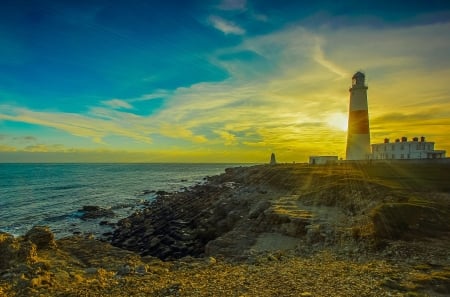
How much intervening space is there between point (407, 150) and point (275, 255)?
1553 inches

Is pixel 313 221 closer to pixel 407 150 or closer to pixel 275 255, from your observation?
pixel 275 255

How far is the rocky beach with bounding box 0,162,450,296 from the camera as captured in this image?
8.40 meters

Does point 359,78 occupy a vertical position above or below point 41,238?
above

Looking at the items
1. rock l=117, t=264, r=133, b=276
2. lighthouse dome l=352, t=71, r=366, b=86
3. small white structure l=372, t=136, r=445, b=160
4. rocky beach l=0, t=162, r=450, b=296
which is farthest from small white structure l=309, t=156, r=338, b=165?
rock l=117, t=264, r=133, b=276

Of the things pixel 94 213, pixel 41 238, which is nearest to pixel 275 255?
pixel 41 238

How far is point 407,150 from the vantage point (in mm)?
42625

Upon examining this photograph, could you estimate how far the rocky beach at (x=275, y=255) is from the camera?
→ 8.40m

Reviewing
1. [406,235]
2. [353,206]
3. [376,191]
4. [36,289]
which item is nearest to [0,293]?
[36,289]

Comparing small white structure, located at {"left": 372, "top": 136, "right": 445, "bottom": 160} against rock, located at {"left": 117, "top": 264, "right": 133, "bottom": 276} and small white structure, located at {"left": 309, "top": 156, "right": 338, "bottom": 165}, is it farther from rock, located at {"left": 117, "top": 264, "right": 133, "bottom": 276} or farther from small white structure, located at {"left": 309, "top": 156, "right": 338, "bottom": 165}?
rock, located at {"left": 117, "top": 264, "right": 133, "bottom": 276}

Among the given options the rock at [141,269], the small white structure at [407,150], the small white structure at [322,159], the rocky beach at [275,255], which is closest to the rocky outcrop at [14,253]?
the rocky beach at [275,255]

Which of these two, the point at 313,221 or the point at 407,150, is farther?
the point at 407,150

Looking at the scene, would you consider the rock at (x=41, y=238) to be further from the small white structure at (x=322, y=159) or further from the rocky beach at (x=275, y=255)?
the small white structure at (x=322, y=159)

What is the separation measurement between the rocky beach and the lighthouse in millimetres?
19519

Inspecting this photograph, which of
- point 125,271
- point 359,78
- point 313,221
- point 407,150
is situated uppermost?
point 359,78
